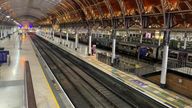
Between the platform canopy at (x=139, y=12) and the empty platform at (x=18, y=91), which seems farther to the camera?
the platform canopy at (x=139, y=12)

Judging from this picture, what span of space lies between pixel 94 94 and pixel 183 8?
7988mm

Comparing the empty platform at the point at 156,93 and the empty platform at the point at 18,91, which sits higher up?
the empty platform at the point at 18,91

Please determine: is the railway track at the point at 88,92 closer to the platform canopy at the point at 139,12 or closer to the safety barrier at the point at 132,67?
the safety barrier at the point at 132,67

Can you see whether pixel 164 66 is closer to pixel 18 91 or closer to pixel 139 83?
pixel 139 83

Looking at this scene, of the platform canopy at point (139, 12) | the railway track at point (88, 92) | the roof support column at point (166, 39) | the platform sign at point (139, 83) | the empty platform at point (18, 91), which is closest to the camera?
the empty platform at point (18, 91)

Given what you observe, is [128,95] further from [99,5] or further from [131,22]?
[99,5]

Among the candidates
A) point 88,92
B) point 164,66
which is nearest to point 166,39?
point 164,66

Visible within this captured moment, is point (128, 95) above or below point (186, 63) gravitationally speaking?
below

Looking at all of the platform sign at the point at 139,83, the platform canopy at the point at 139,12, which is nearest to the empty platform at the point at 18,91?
the platform sign at the point at 139,83

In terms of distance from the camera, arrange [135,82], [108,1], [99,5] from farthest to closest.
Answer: [99,5]
[108,1]
[135,82]

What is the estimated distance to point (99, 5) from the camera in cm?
2283

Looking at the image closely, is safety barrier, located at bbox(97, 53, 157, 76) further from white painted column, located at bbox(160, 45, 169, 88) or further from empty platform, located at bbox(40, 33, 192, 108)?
white painted column, located at bbox(160, 45, 169, 88)

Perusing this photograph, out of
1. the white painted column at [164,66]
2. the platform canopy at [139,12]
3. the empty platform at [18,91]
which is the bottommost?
the empty platform at [18,91]

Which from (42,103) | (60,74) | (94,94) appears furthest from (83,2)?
(42,103)
